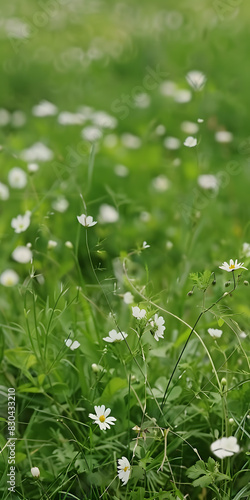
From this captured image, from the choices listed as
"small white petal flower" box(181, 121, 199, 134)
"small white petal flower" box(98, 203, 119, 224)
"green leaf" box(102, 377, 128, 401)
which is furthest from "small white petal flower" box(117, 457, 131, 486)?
"small white petal flower" box(181, 121, 199, 134)

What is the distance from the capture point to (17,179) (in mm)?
2455

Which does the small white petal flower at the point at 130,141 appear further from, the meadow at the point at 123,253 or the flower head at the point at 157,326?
the flower head at the point at 157,326

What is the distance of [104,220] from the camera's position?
241 cm

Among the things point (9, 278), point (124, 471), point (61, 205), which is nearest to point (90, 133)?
point (61, 205)

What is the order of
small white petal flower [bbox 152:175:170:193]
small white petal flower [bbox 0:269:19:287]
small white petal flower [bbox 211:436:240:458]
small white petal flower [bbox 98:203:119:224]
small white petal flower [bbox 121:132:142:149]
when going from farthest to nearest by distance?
small white petal flower [bbox 121:132:142:149] → small white petal flower [bbox 152:175:170:193] → small white petal flower [bbox 98:203:119:224] → small white petal flower [bbox 0:269:19:287] → small white petal flower [bbox 211:436:240:458]

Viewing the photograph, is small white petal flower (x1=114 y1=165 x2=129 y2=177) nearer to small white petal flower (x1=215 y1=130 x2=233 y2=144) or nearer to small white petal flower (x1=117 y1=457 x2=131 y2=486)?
small white petal flower (x1=215 y1=130 x2=233 y2=144)

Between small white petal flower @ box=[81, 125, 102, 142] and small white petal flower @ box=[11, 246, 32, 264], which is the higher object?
small white petal flower @ box=[11, 246, 32, 264]

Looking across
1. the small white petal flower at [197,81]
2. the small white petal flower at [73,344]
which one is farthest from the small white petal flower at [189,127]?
the small white petal flower at [73,344]

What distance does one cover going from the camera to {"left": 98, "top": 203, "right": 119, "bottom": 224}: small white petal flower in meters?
2.40

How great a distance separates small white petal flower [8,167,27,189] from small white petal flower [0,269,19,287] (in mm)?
498

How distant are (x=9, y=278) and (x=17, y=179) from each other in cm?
58

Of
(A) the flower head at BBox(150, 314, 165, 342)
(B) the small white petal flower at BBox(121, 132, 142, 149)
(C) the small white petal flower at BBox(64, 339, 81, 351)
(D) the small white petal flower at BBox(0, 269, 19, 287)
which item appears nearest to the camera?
(A) the flower head at BBox(150, 314, 165, 342)

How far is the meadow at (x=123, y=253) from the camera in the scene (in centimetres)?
136

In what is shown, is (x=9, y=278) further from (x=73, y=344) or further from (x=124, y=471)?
(x=124, y=471)
